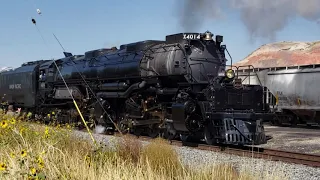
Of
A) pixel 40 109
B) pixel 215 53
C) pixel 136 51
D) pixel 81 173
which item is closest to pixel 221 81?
pixel 215 53

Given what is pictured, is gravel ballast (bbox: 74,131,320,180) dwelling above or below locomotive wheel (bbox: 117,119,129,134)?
below

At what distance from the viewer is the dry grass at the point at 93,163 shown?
634cm

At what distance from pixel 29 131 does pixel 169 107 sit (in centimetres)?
563

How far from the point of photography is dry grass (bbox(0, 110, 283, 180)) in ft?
20.8

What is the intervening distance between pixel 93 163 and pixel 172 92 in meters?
7.42

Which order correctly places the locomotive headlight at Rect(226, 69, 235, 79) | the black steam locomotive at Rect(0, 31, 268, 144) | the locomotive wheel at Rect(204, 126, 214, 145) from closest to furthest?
the black steam locomotive at Rect(0, 31, 268, 144)
the locomotive wheel at Rect(204, 126, 214, 145)
the locomotive headlight at Rect(226, 69, 235, 79)

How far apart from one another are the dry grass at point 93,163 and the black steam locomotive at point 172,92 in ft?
6.31

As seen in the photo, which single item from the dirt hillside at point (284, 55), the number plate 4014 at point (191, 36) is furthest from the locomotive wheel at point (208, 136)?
the dirt hillside at point (284, 55)

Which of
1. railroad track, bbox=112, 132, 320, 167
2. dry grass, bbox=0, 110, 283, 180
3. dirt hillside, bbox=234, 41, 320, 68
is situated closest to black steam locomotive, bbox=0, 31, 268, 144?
railroad track, bbox=112, 132, 320, 167

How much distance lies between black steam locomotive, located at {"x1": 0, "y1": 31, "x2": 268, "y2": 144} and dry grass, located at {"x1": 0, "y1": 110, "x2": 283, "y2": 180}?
1.92 metres

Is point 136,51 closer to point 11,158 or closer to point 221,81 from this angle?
point 221,81

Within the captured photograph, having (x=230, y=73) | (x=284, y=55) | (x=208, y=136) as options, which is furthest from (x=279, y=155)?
(x=284, y=55)

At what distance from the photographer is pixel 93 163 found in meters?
7.32

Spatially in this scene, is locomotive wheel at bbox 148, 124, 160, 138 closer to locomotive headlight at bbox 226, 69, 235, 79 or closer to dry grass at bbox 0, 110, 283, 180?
locomotive headlight at bbox 226, 69, 235, 79
